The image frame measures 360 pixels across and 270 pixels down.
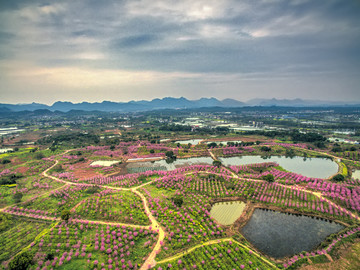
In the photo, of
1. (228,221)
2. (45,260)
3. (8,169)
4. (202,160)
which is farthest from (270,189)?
(8,169)

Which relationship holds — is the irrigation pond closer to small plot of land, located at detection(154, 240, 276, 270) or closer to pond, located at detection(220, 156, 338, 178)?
pond, located at detection(220, 156, 338, 178)

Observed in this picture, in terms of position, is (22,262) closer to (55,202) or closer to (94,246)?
(94,246)

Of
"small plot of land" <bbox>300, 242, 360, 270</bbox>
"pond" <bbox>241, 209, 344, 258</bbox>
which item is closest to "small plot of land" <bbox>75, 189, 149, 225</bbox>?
"pond" <bbox>241, 209, 344, 258</bbox>

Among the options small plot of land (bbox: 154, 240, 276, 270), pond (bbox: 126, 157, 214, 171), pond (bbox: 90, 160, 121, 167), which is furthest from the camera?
pond (bbox: 90, 160, 121, 167)

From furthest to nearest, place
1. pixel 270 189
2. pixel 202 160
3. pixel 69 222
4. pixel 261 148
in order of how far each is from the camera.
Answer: pixel 261 148 < pixel 202 160 < pixel 270 189 < pixel 69 222

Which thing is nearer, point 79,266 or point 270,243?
point 79,266

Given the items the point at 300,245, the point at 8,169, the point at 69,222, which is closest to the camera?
the point at 300,245

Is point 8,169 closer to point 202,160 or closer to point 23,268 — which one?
point 23,268

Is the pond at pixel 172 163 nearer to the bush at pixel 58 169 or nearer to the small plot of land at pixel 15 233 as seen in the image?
the bush at pixel 58 169
